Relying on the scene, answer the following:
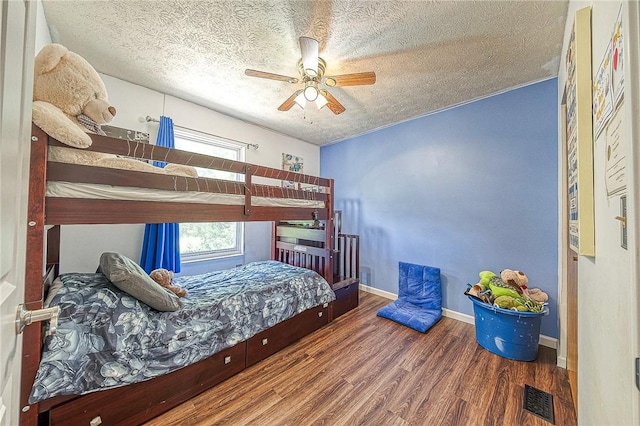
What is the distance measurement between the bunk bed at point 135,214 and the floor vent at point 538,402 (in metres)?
1.69

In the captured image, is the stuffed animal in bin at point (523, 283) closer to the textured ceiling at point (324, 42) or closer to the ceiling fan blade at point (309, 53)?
the textured ceiling at point (324, 42)

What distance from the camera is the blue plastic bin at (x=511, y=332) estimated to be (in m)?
1.90

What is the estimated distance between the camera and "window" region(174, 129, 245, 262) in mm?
2783

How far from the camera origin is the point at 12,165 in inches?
19.8

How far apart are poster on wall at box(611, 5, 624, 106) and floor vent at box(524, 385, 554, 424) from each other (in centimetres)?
185

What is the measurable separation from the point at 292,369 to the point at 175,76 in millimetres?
2846

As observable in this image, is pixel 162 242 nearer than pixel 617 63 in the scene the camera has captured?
No

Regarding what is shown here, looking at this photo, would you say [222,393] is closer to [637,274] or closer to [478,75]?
[637,274]

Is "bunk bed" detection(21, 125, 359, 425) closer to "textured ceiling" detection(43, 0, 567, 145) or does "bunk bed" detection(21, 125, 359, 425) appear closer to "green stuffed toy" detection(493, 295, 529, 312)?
"textured ceiling" detection(43, 0, 567, 145)

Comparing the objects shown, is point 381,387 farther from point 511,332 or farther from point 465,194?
point 465,194

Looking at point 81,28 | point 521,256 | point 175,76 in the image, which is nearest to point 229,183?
point 175,76

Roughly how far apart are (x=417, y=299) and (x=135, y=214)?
301cm

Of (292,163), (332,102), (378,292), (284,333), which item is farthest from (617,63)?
(292,163)

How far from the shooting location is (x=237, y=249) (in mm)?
3285
